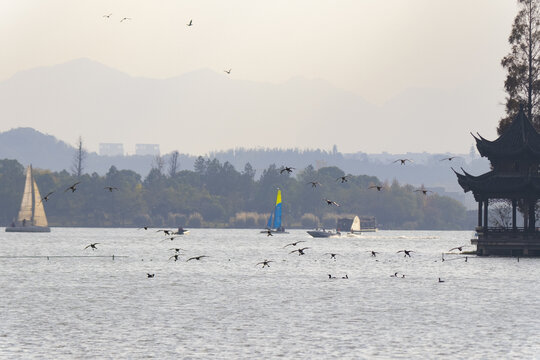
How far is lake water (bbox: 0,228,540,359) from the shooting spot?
156 ft

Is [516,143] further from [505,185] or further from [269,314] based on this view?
[269,314]

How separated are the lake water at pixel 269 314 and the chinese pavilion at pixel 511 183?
2.61 metres

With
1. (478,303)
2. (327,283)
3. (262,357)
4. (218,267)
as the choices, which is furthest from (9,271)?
(262,357)

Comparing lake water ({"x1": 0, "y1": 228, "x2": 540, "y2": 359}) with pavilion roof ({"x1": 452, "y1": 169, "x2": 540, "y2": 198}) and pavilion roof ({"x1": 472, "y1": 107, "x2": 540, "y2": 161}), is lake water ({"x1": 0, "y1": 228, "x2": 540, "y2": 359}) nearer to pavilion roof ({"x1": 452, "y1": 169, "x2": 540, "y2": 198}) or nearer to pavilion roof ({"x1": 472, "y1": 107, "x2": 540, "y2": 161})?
pavilion roof ({"x1": 452, "y1": 169, "x2": 540, "y2": 198})

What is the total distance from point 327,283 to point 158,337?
126ft

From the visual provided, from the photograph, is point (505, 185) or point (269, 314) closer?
point (269, 314)

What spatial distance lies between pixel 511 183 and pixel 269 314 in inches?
1966

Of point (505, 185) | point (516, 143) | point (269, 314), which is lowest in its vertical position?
point (269, 314)

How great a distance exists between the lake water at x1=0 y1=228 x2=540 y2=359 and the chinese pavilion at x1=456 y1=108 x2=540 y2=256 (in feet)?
8.56

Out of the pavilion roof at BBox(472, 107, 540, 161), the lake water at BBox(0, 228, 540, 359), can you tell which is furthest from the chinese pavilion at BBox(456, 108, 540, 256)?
the lake water at BBox(0, 228, 540, 359)

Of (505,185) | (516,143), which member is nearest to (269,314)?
(505,185)

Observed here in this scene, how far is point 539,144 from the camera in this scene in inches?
4262

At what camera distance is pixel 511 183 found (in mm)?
106000

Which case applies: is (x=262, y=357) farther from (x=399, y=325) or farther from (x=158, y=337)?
(x=399, y=325)
